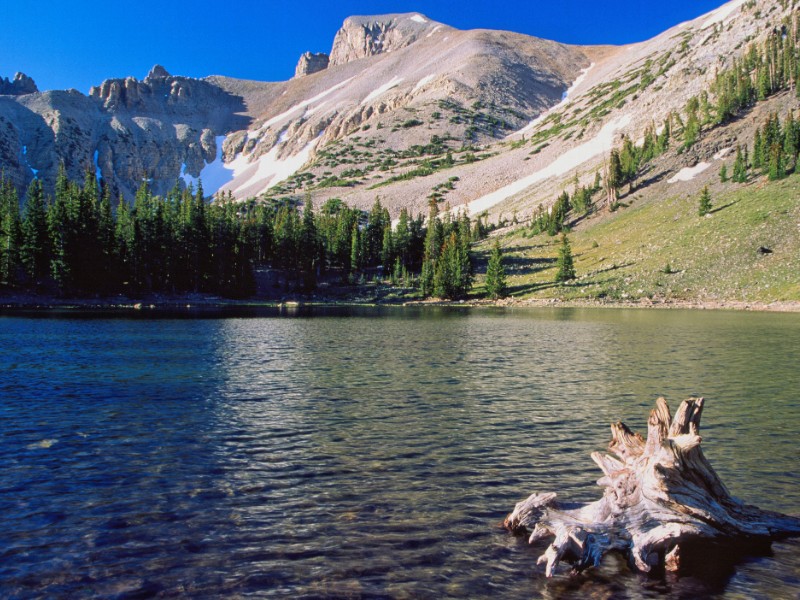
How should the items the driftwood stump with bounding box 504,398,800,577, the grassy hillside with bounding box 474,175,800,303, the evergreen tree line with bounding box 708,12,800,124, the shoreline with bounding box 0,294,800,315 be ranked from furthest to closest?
the evergreen tree line with bounding box 708,12,800,124 → the grassy hillside with bounding box 474,175,800,303 → the shoreline with bounding box 0,294,800,315 → the driftwood stump with bounding box 504,398,800,577

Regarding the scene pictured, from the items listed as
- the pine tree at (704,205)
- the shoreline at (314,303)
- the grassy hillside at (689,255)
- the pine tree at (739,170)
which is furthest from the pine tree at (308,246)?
the pine tree at (739,170)

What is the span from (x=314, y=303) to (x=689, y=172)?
324 feet

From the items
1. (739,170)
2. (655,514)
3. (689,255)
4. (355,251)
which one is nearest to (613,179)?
(739,170)

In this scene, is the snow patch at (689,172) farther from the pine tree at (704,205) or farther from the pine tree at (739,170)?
the pine tree at (704,205)

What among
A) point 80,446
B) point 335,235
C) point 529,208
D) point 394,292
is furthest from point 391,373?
point 529,208

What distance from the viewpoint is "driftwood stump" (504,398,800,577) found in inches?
372

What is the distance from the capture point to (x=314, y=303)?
111 meters

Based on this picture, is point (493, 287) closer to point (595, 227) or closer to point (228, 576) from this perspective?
point (595, 227)

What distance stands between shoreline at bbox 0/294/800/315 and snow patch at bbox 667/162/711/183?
62.8m

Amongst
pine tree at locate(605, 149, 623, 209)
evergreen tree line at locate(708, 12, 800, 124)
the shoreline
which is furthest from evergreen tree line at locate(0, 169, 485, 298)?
evergreen tree line at locate(708, 12, 800, 124)

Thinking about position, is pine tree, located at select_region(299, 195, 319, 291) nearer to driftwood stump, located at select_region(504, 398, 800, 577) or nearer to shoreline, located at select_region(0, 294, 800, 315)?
shoreline, located at select_region(0, 294, 800, 315)

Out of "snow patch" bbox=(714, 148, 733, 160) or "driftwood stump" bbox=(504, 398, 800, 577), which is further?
"snow patch" bbox=(714, 148, 733, 160)

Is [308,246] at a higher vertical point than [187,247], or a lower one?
higher

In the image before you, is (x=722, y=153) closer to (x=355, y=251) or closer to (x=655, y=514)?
(x=355, y=251)
